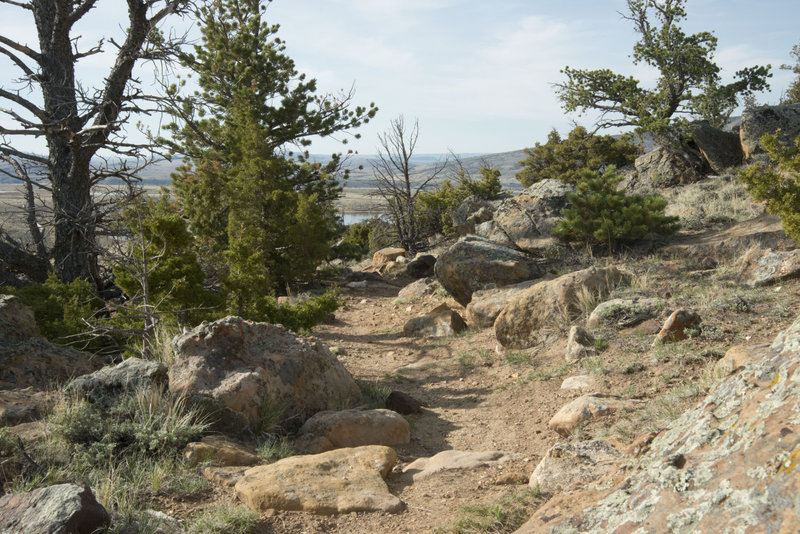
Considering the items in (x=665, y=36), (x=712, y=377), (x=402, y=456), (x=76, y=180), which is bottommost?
(x=402, y=456)

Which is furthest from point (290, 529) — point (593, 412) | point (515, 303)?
point (515, 303)

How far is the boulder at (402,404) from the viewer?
6051 millimetres

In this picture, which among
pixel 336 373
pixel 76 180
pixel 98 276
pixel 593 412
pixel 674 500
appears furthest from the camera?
pixel 98 276

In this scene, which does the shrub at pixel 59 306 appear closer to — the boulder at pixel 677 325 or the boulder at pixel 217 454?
the boulder at pixel 217 454

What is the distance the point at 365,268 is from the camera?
18.0 m

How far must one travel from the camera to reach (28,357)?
5.57m

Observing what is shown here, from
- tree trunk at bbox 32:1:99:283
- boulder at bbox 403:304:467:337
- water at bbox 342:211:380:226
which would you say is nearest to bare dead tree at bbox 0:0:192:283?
tree trunk at bbox 32:1:99:283

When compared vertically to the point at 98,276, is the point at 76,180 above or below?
above

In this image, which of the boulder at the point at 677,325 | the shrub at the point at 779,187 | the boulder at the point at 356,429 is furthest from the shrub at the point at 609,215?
the boulder at the point at 356,429

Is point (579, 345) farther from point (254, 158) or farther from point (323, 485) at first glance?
point (254, 158)

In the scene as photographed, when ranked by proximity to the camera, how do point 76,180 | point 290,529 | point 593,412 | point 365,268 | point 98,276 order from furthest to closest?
1. point 365,268
2. point 98,276
3. point 76,180
4. point 593,412
5. point 290,529

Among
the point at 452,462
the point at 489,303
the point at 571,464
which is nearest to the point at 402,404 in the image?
the point at 452,462

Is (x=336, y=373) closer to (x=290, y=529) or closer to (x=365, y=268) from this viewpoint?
(x=290, y=529)

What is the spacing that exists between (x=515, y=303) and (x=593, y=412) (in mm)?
3395
